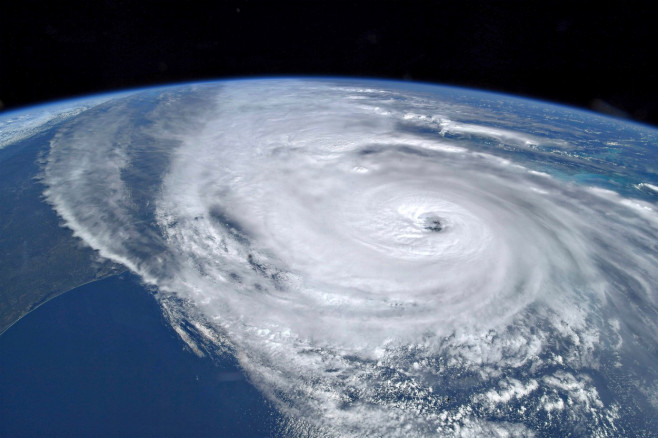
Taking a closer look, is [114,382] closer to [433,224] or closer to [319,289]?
[319,289]

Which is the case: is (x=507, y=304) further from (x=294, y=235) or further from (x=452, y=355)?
(x=294, y=235)

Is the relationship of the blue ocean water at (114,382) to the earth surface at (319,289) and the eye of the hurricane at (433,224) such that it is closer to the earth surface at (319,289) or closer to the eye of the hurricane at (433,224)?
the earth surface at (319,289)

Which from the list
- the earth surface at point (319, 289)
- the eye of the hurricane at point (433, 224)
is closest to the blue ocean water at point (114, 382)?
the earth surface at point (319, 289)

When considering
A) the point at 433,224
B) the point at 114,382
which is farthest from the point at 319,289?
the point at 433,224

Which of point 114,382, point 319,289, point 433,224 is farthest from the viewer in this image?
point 433,224

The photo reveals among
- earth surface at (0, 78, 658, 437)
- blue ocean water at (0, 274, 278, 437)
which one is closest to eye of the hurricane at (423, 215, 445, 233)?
earth surface at (0, 78, 658, 437)

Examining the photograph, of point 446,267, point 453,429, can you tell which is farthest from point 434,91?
point 453,429

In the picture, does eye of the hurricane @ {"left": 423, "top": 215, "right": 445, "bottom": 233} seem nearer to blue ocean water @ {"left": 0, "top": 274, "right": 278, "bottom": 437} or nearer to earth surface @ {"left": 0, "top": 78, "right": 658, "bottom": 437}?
earth surface @ {"left": 0, "top": 78, "right": 658, "bottom": 437}
